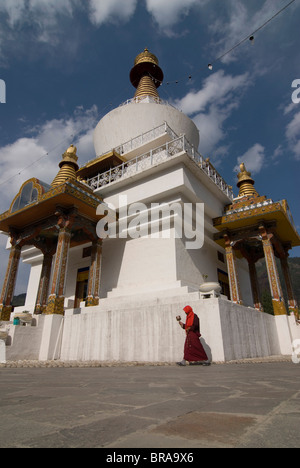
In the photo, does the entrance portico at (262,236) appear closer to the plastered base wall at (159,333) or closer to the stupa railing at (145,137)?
the plastered base wall at (159,333)

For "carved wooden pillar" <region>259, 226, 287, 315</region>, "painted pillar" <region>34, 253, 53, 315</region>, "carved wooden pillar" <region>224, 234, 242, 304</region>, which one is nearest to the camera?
"carved wooden pillar" <region>259, 226, 287, 315</region>

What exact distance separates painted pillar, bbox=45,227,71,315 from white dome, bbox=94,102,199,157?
25.6ft

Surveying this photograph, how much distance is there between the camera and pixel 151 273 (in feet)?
37.5

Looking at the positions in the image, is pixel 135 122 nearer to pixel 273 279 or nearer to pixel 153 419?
pixel 273 279

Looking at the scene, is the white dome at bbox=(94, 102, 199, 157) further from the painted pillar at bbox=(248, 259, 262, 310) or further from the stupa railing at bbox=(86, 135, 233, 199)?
the painted pillar at bbox=(248, 259, 262, 310)

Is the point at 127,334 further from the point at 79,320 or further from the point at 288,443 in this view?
the point at 288,443

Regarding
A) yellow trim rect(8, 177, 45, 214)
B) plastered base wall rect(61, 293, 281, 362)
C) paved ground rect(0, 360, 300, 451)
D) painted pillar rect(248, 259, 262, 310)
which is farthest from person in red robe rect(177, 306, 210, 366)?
painted pillar rect(248, 259, 262, 310)

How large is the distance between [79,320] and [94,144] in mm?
12767

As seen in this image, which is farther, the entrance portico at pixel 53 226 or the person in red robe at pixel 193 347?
the entrance portico at pixel 53 226

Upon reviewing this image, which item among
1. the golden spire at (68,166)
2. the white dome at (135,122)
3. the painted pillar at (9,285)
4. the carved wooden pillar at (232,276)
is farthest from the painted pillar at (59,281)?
the white dome at (135,122)

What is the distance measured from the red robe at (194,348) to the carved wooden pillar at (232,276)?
6.90 meters

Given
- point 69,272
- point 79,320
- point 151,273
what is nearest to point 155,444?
point 79,320

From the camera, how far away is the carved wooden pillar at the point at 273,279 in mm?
11922

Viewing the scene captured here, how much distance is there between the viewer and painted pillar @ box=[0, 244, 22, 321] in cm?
1165
